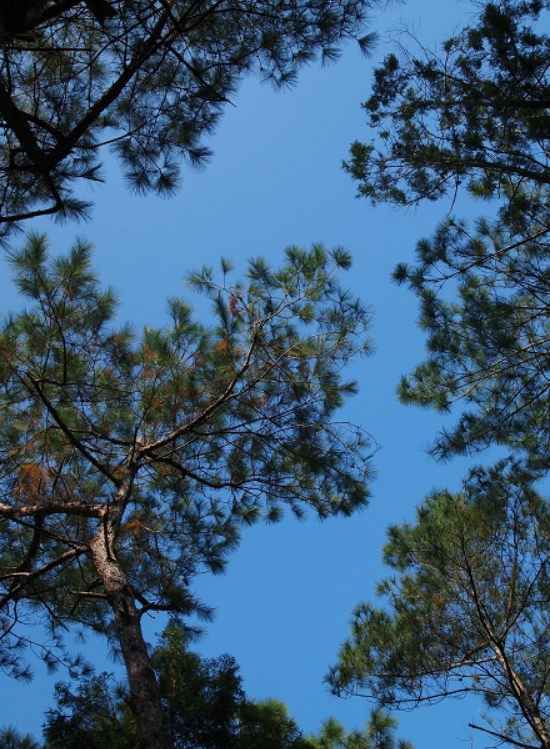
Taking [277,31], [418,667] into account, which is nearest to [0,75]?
[277,31]

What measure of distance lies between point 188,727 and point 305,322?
3567 mm

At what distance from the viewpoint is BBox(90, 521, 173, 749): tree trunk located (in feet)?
11.2

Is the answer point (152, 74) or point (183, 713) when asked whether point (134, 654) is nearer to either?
point (183, 713)

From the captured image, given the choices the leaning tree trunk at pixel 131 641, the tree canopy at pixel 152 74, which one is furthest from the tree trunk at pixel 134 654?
the tree canopy at pixel 152 74

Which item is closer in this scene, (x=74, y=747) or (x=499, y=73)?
(x=74, y=747)

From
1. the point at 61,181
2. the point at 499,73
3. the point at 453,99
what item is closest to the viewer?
the point at 61,181

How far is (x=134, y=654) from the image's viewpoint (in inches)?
149

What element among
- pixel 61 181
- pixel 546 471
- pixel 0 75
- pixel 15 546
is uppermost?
pixel 0 75

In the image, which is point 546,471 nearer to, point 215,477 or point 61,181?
point 215,477

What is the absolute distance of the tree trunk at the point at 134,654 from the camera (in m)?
3.42

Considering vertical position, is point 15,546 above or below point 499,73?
below

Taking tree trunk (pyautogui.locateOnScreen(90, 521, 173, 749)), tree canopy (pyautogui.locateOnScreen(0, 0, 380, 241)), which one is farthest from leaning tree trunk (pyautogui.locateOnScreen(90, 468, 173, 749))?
tree canopy (pyautogui.locateOnScreen(0, 0, 380, 241))

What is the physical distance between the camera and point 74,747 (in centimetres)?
418

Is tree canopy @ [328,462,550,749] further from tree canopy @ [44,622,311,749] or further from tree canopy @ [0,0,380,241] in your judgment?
tree canopy @ [0,0,380,241]
